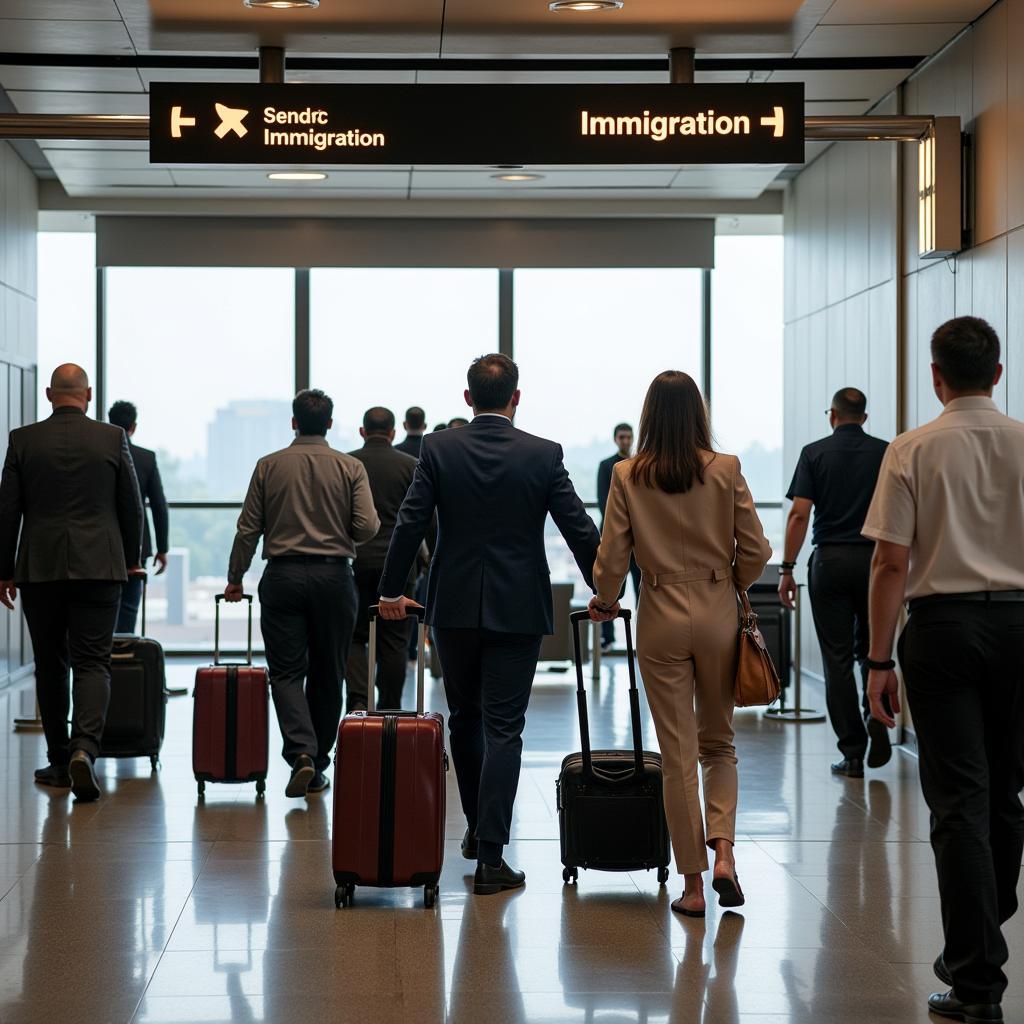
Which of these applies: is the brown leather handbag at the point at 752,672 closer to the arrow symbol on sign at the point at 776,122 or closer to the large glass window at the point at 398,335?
the arrow symbol on sign at the point at 776,122

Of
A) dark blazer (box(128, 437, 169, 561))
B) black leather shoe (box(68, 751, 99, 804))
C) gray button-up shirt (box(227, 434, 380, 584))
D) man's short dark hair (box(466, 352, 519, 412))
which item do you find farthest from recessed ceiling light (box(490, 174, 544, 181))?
man's short dark hair (box(466, 352, 519, 412))

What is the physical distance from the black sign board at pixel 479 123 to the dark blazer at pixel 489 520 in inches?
77.0

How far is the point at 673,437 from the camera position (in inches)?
188

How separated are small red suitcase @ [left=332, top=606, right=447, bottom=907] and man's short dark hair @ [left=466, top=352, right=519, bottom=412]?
0.98 m

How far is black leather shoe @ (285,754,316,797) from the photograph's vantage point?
22.0 feet

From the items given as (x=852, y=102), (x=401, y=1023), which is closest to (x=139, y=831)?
(x=401, y=1023)

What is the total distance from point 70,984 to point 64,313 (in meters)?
10.2

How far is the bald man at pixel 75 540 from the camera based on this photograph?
21.9 feet

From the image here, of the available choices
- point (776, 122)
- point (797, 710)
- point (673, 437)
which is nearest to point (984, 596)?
point (673, 437)

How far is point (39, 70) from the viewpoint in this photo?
8.59 metres

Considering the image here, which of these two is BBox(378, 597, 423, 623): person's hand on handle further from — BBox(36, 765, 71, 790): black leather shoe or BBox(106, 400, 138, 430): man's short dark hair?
BBox(106, 400, 138, 430): man's short dark hair

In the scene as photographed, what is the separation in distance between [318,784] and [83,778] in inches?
40.8

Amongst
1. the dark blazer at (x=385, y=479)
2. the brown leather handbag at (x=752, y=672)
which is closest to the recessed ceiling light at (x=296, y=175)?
the dark blazer at (x=385, y=479)

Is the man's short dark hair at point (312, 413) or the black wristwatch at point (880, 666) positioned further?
the man's short dark hair at point (312, 413)
